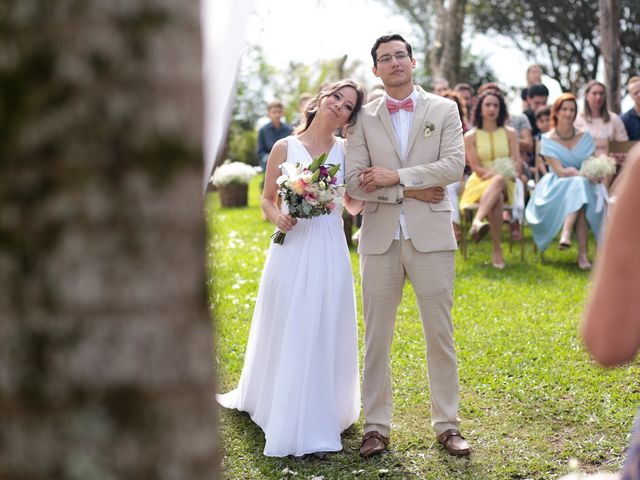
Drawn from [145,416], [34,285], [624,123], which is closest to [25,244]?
[34,285]

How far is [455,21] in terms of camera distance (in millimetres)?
22828

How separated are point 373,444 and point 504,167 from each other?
6.85 m

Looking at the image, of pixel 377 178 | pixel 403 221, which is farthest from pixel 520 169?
pixel 377 178

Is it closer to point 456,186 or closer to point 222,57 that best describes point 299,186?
point 222,57

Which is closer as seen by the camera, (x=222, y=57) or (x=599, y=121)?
(x=222, y=57)

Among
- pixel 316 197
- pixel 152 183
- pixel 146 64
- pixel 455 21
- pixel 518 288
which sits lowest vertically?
pixel 518 288

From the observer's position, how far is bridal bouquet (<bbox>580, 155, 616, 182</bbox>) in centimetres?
1095

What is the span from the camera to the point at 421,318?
5.27 m

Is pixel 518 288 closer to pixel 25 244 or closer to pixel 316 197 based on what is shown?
pixel 316 197

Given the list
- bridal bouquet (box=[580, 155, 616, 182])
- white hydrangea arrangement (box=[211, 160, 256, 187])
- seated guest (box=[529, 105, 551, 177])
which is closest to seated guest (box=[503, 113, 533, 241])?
seated guest (box=[529, 105, 551, 177])

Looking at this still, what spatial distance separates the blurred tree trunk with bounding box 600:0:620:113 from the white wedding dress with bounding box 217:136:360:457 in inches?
504

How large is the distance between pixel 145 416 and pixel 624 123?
1222 cm

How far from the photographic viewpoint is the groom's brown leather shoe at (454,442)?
518cm

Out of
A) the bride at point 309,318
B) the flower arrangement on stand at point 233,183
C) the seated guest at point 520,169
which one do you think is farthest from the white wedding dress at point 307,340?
the flower arrangement on stand at point 233,183
